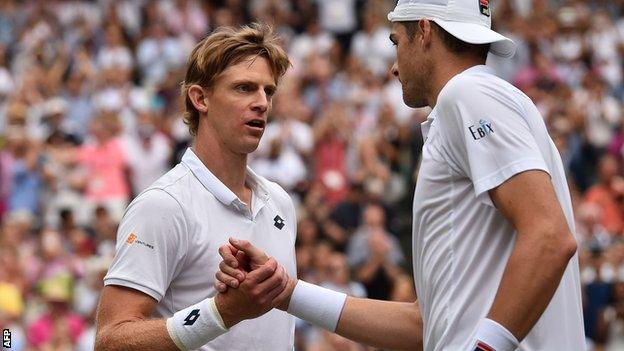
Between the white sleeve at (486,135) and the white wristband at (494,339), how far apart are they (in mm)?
438

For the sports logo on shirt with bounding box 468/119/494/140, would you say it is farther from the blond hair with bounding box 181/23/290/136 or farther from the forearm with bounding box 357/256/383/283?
the forearm with bounding box 357/256/383/283

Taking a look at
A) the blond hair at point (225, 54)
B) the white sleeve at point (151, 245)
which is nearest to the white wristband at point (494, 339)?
the white sleeve at point (151, 245)

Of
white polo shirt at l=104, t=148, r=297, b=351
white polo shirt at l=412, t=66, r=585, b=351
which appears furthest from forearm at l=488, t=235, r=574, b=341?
white polo shirt at l=104, t=148, r=297, b=351

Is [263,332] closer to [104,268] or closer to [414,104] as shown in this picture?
[414,104]

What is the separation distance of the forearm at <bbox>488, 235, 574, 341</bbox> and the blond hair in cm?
191

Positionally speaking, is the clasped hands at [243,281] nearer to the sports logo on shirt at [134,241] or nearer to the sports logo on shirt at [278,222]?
the sports logo on shirt at [134,241]

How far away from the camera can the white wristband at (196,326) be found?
504 cm

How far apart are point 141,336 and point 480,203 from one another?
4.74 ft

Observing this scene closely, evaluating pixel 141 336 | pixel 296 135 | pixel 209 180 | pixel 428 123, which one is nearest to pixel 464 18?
pixel 428 123

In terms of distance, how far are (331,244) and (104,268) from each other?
8.90 feet

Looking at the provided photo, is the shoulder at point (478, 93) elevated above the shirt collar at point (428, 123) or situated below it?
above

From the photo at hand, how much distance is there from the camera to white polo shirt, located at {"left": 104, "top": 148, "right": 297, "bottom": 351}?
208 inches

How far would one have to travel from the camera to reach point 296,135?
1641 cm

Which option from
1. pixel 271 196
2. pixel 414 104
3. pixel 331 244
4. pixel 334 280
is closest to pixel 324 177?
pixel 331 244
